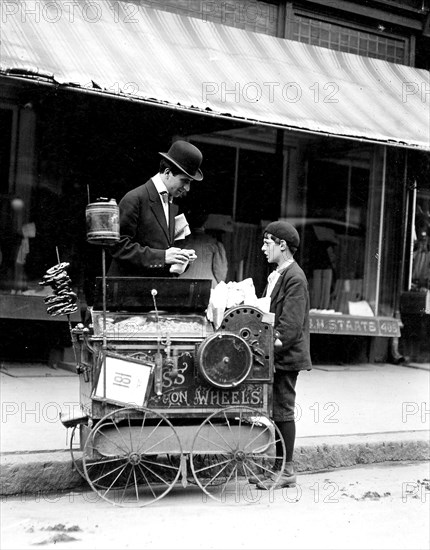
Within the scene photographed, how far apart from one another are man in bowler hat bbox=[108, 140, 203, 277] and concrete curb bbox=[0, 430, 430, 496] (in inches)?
53.9

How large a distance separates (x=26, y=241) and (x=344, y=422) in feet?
13.7

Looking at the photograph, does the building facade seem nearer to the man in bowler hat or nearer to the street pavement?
the man in bowler hat

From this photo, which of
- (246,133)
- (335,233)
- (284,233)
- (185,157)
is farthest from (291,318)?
(335,233)

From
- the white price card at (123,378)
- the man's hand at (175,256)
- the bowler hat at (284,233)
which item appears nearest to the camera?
the white price card at (123,378)

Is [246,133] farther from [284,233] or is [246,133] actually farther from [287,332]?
[287,332]

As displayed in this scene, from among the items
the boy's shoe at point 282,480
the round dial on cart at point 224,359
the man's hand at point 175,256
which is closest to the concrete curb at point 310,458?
the boy's shoe at point 282,480

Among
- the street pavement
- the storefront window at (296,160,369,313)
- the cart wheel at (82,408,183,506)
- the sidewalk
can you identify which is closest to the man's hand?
the cart wheel at (82,408,183,506)

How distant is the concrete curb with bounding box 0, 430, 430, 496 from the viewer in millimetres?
5809

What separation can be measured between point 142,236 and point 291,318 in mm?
1160

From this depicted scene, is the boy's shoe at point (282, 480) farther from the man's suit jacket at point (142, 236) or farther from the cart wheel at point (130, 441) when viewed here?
the man's suit jacket at point (142, 236)

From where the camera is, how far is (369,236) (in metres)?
12.0

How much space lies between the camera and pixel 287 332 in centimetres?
604

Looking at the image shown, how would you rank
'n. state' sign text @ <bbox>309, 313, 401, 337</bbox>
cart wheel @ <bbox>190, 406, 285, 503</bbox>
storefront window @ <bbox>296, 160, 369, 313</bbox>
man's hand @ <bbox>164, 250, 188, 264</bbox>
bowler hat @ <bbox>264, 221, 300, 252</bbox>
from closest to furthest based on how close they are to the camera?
1. cart wheel @ <bbox>190, 406, 285, 503</bbox>
2. man's hand @ <bbox>164, 250, 188, 264</bbox>
3. bowler hat @ <bbox>264, 221, 300, 252</bbox>
4. 'n. state' sign text @ <bbox>309, 313, 401, 337</bbox>
5. storefront window @ <bbox>296, 160, 369, 313</bbox>

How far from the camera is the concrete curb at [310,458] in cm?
581
